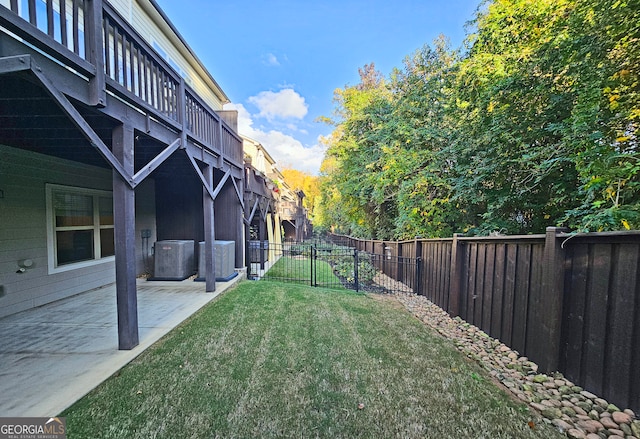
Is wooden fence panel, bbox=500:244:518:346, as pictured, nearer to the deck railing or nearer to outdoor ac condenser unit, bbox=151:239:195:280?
the deck railing

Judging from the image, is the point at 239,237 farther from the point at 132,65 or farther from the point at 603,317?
the point at 603,317

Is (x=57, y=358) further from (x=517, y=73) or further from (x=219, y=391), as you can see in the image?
(x=517, y=73)

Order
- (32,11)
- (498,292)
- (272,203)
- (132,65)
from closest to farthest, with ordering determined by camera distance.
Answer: (32,11) < (132,65) < (498,292) < (272,203)

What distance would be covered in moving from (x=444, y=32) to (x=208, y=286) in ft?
44.0

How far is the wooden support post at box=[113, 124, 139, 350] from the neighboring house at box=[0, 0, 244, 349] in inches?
0.4

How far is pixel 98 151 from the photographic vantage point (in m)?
2.68

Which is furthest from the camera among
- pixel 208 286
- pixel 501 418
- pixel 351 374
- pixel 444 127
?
pixel 444 127

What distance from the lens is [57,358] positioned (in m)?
2.77

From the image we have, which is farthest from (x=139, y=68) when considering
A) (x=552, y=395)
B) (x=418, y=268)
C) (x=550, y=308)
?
(x=418, y=268)

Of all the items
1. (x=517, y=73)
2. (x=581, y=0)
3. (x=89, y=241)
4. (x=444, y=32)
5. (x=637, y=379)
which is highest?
(x=444, y=32)

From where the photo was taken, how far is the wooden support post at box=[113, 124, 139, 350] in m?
2.94

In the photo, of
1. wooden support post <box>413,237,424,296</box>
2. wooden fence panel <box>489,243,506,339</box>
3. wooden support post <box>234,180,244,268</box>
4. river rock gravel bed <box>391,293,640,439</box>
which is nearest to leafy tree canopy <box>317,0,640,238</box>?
wooden fence panel <box>489,243,506,339</box>

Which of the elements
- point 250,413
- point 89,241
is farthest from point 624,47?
point 89,241
